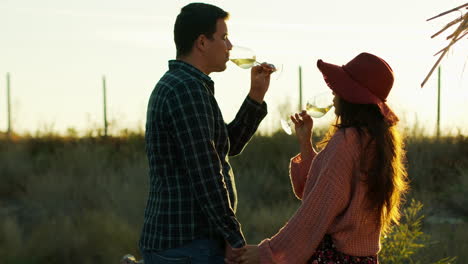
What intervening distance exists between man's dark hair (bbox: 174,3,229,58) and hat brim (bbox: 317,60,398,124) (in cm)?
48

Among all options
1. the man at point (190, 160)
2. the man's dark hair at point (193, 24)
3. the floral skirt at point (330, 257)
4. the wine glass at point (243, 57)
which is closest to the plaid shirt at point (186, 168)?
the man at point (190, 160)

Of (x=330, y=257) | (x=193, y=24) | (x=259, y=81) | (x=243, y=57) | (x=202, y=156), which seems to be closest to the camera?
(x=202, y=156)

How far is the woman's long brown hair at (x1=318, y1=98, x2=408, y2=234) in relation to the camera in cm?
301

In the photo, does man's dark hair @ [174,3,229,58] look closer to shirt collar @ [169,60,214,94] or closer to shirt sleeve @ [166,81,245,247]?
shirt collar @ [169,60,214,94]

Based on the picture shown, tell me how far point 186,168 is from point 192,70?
385 mm

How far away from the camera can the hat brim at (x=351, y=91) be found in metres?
3.10

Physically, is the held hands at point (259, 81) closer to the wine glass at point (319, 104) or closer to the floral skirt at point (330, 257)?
the wine glass at point (319, 104)

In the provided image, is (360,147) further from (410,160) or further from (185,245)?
(410,160)

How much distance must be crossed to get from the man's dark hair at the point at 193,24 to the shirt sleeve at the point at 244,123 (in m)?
0.49

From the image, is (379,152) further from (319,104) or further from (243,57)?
(243,57)

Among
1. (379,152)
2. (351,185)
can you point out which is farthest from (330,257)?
(379,152)

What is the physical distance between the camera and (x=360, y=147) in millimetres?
3029

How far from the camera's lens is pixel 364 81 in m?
3.14

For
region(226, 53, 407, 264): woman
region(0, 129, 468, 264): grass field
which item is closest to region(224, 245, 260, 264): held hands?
region(226, 53, 407, 264): woman
